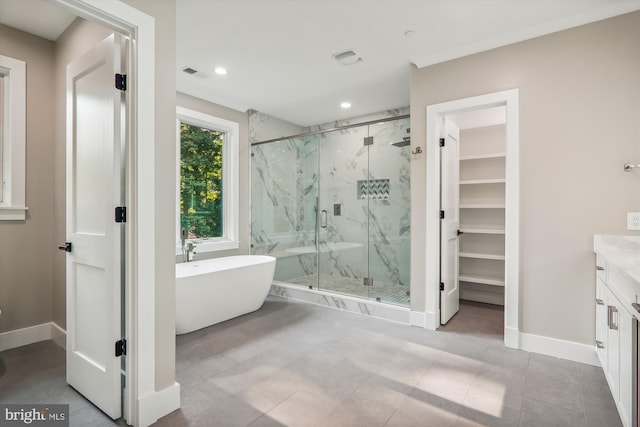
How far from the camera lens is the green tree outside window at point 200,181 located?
3.89 metres

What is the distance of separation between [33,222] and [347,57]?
3188mm

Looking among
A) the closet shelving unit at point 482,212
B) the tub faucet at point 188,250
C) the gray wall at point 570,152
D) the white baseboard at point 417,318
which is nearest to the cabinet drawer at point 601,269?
the gray wall at point 570,152

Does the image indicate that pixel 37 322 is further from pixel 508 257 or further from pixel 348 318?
pixel 508 257

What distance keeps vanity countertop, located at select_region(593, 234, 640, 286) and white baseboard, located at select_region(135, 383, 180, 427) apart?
226cm

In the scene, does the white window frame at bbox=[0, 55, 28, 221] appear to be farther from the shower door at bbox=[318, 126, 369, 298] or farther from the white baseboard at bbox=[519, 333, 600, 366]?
the white baseboard at bbox=[519, 333, 600, 366]

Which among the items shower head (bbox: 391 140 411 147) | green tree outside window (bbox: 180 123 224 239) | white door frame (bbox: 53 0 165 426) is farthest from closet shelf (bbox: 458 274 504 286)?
white door frame (bbox: 53 0 165 426)

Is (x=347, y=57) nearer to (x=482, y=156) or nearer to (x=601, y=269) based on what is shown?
(x=482, y=156)

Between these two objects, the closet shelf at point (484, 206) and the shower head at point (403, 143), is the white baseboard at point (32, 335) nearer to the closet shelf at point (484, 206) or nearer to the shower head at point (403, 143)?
the shower head at point (403, 143)

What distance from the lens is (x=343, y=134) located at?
4105mm

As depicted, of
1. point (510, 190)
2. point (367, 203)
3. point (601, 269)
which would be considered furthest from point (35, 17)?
point (601, 269)

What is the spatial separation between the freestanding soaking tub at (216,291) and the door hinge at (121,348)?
3.51 feet

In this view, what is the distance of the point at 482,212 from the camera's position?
4074mm

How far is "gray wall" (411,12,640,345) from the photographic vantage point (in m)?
2.23

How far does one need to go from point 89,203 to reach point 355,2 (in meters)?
2.19
